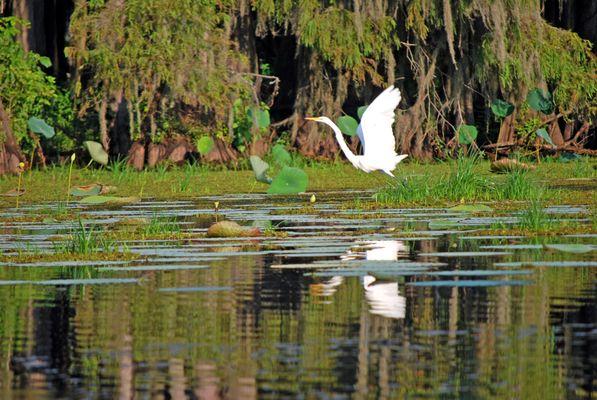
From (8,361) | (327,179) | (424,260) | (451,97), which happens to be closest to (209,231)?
(424,260)

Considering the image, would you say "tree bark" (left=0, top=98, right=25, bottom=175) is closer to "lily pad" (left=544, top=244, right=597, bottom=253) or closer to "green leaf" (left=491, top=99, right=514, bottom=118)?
"green leaf" (left=491, top=99, right=514, bottom=118)

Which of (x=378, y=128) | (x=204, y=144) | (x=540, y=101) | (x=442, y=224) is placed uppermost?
(x=540, y=101)

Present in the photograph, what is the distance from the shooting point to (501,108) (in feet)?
90.4

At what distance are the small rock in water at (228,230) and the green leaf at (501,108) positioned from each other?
51.3 feet

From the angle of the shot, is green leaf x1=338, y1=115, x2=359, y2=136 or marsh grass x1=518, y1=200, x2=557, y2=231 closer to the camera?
marsh grass x1=518, y1=200, x2=557, y2=231

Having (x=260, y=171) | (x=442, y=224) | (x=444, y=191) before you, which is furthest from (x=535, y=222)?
(x=260, y=171)

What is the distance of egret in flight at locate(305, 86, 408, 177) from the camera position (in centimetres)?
1783

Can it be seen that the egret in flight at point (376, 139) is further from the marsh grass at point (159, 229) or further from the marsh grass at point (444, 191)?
the marsh grass at point (159, 229)

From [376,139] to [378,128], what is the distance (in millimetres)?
236

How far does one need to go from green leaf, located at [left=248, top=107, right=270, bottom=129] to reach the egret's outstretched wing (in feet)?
25.0

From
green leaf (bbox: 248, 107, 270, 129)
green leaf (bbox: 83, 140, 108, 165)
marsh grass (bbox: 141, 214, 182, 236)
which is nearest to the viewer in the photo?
marsh grass (bbox: 141, 214, 182, 236)

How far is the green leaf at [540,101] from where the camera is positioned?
26.8 meters

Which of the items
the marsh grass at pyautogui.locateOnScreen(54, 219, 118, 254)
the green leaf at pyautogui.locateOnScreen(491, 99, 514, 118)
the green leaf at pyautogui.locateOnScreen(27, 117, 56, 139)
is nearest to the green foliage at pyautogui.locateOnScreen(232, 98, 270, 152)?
the green leaf at pyautogui.locateOnScreen(27, 117, 56, 139)

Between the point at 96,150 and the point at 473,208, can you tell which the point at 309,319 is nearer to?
the point at 473,208
